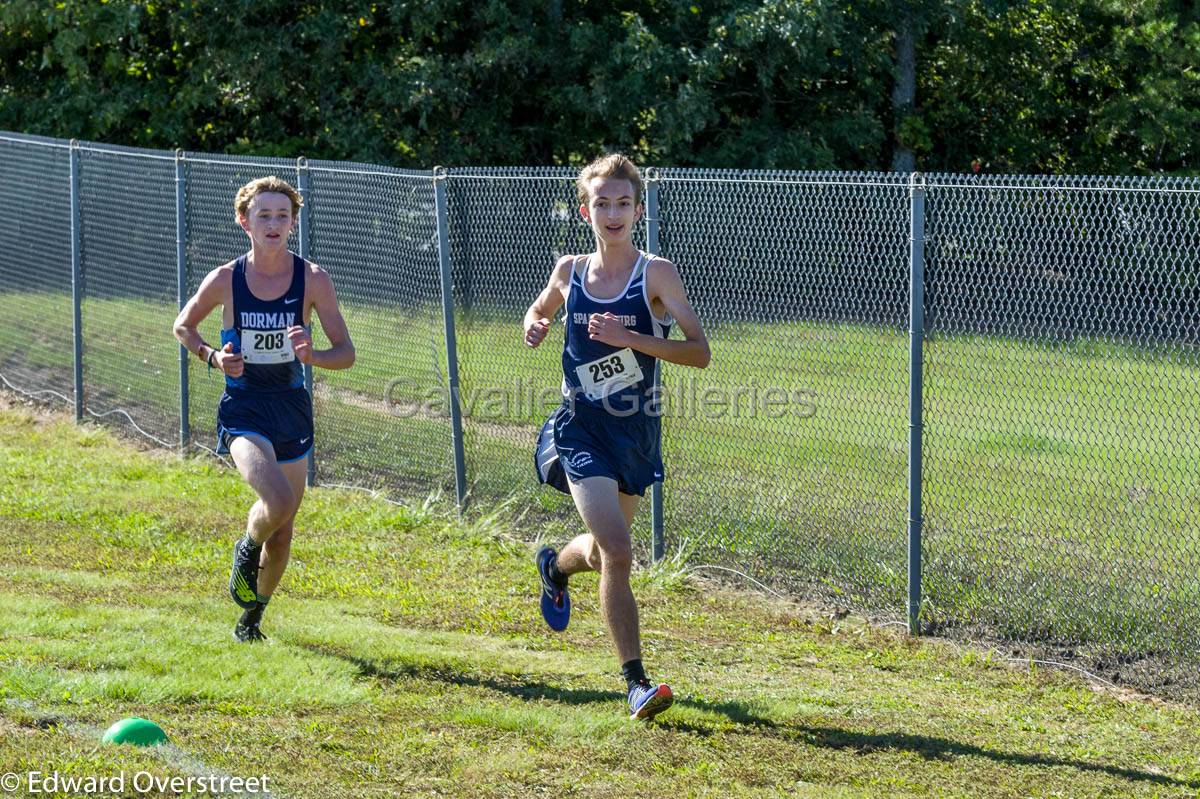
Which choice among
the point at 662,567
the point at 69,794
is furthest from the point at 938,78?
the point at 69,794

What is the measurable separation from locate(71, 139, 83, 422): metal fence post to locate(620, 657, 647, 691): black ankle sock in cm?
794

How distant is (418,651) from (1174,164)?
16.8 meters

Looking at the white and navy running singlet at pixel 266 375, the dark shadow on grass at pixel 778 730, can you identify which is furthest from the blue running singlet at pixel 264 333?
the dark shadow on grass at pixel 778 730

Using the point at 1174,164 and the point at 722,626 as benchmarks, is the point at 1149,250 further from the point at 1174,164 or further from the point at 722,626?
the point at 1174,164

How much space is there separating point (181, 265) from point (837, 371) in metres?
5.42

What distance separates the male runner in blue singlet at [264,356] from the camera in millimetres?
6246

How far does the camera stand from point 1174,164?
65.9 ft

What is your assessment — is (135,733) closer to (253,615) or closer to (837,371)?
(253,615)

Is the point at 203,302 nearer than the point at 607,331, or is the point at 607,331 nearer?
the point at 607,331

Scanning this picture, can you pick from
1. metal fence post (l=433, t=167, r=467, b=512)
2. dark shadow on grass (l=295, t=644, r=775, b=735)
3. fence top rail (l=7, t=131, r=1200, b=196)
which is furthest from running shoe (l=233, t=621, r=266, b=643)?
fence top rail (l=7, t=131, r=1200, b=196)

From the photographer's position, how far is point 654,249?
26.0 ft

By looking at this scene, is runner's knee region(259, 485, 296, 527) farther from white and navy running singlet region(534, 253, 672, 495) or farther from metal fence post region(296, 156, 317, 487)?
metal fence post region(296, 156, 317, 487)

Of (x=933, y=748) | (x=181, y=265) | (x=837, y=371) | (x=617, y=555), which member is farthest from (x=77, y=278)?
(x=933, y=748)

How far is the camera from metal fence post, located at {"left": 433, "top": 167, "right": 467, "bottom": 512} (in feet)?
29.4
